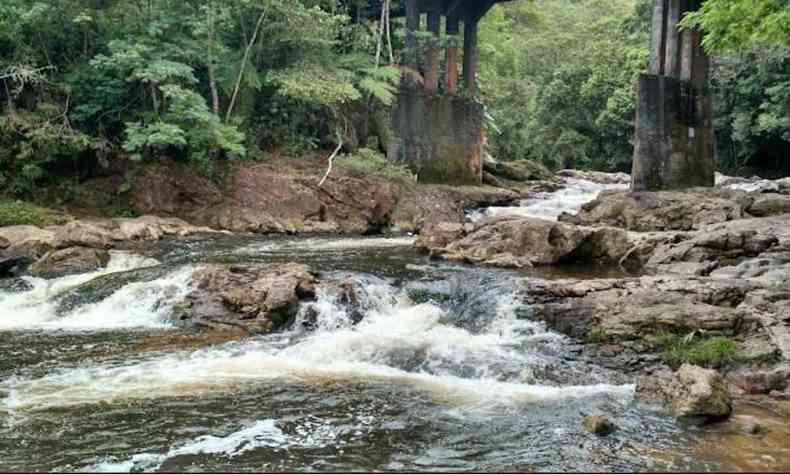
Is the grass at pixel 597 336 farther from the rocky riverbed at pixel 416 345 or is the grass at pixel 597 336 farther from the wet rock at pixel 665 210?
the wet rock at pixel 665 210

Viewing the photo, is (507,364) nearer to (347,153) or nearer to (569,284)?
(569,284)

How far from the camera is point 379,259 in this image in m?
15.9

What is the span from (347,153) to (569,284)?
16.4 metres

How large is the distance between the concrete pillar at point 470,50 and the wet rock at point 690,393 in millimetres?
23014

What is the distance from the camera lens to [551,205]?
24.9 metres

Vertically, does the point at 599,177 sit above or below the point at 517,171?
below

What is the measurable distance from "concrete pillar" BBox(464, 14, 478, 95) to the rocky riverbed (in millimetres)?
12661

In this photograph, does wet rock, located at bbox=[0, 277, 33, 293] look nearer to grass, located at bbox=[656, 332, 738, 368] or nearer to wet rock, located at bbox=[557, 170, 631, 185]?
grass, located at bbox=[656, 332, 738, 368]

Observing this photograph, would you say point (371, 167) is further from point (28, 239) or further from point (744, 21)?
point (744, 21)

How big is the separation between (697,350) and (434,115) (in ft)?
64.9

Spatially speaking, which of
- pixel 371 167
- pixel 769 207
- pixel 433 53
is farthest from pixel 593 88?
pixel 769 207

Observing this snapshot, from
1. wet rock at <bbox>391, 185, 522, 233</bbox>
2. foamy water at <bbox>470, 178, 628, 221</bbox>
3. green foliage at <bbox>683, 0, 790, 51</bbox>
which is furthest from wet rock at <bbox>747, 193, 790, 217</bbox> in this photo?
wet rock at <bbox>391, 185, 522, 233</bbox>

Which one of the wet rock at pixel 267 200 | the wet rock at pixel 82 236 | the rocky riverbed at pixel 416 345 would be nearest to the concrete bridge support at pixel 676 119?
the rocky riverbed at pixel 416 345

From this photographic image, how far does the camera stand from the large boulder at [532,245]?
49.7 ft
